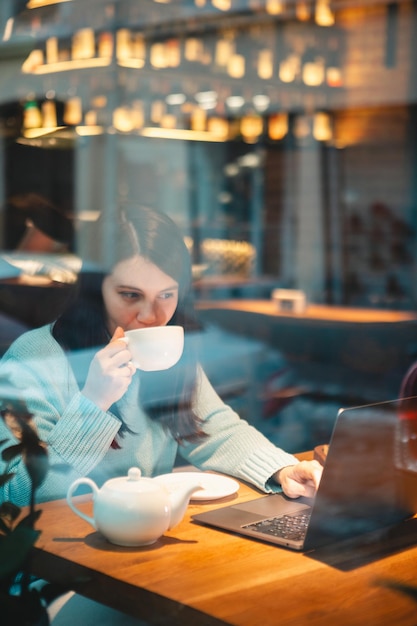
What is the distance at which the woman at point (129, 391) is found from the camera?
54.2 inches

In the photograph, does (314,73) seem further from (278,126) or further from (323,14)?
(323,14)

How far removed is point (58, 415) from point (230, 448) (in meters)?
0.45

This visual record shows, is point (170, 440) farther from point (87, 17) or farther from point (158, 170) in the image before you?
point (158, 170)

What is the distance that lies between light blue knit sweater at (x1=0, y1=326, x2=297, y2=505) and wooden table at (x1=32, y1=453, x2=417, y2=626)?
0.34ft

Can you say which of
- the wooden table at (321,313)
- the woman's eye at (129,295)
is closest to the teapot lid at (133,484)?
the woman's eye at (129,295)

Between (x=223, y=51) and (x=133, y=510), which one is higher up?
(x=223, y=51)

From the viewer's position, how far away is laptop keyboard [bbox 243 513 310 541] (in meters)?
1.25

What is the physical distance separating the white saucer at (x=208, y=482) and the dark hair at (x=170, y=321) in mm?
131

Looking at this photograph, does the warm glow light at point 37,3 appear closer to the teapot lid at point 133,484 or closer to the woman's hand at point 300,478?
the woman's hand at point 300,478

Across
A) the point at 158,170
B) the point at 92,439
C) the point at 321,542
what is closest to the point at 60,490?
the point at 92,439

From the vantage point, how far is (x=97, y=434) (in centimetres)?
141

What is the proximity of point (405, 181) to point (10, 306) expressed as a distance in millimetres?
5521

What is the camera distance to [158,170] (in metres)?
7.81

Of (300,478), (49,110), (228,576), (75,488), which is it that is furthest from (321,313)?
(228,576)
